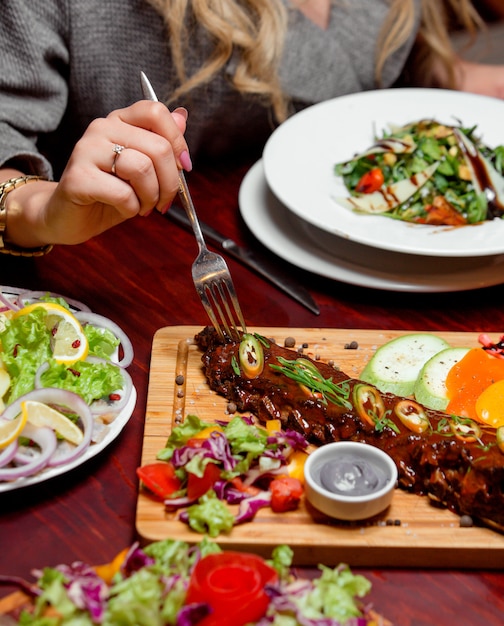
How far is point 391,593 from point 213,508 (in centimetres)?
47

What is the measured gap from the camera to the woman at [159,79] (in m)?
2.43

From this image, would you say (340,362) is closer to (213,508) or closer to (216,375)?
(216,375)

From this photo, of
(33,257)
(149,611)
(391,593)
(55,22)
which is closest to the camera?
(149,611)

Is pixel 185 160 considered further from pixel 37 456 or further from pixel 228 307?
pixel 37 456

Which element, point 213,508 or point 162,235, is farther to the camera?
point 162,235

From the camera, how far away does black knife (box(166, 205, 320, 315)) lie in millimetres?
2975

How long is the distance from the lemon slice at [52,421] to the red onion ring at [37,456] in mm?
25

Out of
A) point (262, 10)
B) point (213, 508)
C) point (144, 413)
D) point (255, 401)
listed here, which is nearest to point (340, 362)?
point (255, 401)

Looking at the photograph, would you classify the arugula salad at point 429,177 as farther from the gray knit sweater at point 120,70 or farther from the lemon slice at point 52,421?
the lemon slice at point 52,421

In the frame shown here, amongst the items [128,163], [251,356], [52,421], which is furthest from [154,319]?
[52,421]

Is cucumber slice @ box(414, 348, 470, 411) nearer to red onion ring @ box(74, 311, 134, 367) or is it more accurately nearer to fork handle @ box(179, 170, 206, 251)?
fork handle @ box(179, 170, 206, 251)

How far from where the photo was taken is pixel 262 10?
137 inches

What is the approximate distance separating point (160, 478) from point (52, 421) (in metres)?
0.33

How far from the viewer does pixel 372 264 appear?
121 inches
